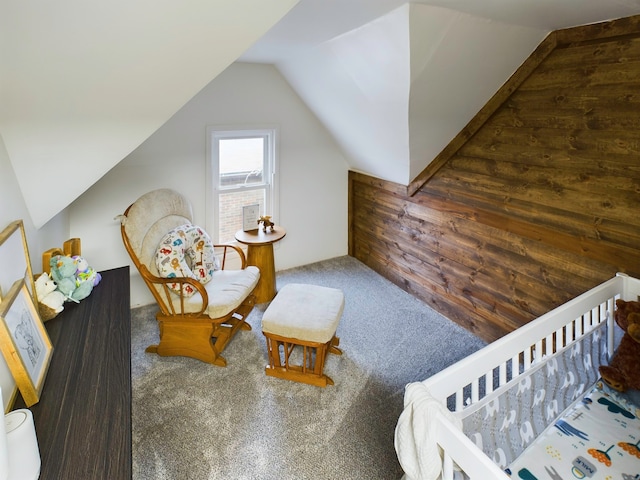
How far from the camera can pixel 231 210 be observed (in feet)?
12.6

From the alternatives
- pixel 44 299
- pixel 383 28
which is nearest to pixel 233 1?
pixel 383 28

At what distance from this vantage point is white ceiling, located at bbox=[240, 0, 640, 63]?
1.86m

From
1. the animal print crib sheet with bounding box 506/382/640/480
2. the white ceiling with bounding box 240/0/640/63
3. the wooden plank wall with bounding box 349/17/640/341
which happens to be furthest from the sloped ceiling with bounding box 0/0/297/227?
the animal print crib sheet with bounding box 506/382/640/480

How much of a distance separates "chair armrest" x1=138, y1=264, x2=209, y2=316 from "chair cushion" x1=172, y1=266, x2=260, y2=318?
0.03 m

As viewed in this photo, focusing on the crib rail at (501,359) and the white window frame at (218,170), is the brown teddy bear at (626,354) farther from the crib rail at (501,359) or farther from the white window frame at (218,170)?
the white window frame at (218,170)

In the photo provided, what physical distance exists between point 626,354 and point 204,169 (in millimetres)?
3180

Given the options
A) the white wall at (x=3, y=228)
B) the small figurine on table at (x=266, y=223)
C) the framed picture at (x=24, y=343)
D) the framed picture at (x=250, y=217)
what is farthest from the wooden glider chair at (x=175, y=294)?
the framed picture at (x=24, y=343)

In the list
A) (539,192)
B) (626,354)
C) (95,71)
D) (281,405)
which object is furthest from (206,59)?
(626,354)

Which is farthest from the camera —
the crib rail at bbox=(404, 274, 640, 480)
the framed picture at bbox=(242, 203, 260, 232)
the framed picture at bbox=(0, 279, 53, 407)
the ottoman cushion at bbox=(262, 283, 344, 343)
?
the framed picture at bbox=(242, 203, 260, 232)

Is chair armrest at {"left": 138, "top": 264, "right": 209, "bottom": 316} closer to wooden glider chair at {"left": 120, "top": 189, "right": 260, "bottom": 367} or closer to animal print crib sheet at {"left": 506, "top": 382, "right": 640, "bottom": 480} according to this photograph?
wooden glider chair at {"left": 120, "top": 189, "right": 260, "bottom": 367}

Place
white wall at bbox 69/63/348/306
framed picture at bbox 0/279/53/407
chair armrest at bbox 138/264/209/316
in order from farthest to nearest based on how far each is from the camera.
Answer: white wall at bbox 69/63/348/306, chair armrest at bbox 138/264/209/316, framed picture at bbox 0/279/53/407

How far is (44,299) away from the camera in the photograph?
1792 millimetres

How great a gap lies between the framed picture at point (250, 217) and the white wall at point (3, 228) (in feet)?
4.84

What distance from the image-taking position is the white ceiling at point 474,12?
1857 mm
